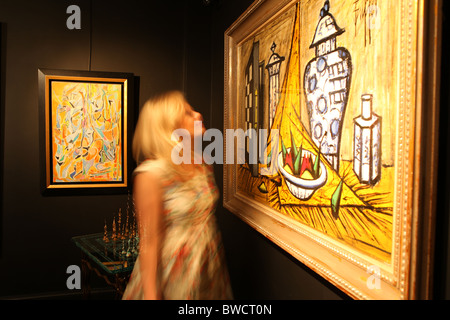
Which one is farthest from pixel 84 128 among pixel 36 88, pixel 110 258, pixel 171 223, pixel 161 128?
pixel 171 223

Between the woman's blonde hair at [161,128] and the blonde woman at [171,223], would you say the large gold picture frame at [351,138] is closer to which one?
the blonde woman at [171,223]

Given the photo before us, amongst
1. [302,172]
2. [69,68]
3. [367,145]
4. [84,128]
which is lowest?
[302,172]

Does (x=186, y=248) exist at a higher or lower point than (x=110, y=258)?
higher

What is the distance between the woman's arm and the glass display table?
0.80 metres

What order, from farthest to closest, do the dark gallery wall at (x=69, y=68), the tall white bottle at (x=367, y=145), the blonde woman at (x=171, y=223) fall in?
the dark gallery wall at (x=69, y=68) → the blonde woman at (x=171, y=223) → the tall white bottle at (x=367, y=145)

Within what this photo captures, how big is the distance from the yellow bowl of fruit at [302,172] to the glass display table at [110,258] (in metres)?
1.27

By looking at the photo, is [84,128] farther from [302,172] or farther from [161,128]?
[302,172]

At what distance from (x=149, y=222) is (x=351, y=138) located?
0.91 meters

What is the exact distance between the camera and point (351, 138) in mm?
1191

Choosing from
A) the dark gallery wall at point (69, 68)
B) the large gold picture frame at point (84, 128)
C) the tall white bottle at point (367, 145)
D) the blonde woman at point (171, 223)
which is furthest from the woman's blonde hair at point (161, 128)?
the large gold picture frame at point (84, 128)

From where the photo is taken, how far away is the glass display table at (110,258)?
224 cm

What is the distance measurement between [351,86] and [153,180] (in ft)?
2.96

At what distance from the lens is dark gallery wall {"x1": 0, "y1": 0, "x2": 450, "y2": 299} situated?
289 centimetres
